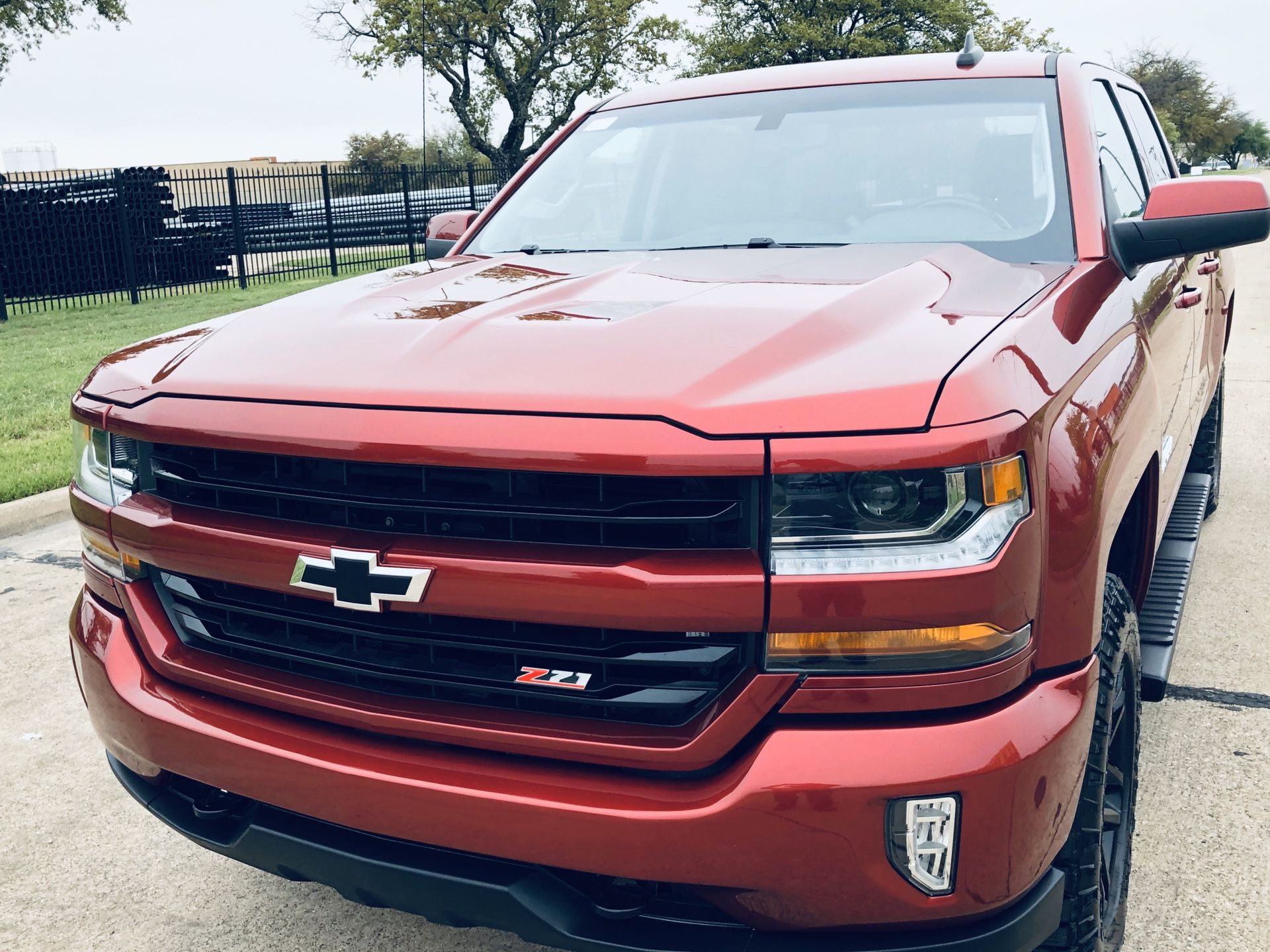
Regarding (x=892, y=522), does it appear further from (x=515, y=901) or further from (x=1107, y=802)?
(x=1107, y=802)

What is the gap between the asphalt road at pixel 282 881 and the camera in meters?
2.38

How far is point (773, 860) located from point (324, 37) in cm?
3870

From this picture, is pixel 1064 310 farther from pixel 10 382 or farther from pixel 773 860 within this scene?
pixel 10 382

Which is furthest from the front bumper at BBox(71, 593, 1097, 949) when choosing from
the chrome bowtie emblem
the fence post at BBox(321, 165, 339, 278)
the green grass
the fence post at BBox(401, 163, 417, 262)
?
the fence post at BBox(401, 163, 417, 262)

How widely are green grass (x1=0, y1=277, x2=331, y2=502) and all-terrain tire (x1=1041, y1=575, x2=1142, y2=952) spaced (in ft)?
17.6

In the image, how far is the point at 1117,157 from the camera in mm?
3133

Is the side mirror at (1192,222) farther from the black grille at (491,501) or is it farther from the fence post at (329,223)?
the fence post at (329,223)

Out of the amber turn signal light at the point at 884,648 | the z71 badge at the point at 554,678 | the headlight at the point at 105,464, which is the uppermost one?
the headlight at the point at 105,464

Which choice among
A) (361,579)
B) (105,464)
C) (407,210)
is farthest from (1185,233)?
(407,210)

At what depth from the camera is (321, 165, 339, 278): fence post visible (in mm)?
19109

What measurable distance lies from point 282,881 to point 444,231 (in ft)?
6.71

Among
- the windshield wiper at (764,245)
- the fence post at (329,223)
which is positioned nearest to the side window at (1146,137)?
the windshield wiper at (764,245)

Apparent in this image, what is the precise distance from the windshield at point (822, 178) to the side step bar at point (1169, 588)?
89 cm

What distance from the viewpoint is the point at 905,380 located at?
1.57m
